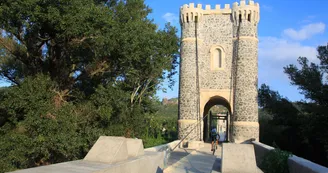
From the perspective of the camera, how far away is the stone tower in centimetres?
2256

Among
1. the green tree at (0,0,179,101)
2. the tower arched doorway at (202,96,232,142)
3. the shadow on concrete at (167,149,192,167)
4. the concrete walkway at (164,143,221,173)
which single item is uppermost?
the green tree at (0,0,179,101)

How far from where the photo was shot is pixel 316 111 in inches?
766

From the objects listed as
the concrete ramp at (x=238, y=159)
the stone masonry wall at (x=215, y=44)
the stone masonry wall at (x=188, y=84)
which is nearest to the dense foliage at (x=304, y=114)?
the stone masonry wall at (x=215, y=44)

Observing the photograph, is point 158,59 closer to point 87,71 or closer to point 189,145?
point 87,71

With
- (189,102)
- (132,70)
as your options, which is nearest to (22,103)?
(132,70)

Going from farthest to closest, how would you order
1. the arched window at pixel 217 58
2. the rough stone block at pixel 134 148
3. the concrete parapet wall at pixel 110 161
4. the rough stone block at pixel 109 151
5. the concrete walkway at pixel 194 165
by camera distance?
the arched window at pixel 217 58 < the concrete walkway at pixel 194 165 < the rough stone block at pixel 134 148 < the rough stone block at pixel 109 151 < the concrete parapet wall at pixel 110 161

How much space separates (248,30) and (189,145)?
891 centimetres

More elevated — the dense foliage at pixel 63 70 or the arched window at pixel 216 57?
the arched window at pixel 216 57

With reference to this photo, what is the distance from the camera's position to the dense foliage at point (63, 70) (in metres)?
10.3

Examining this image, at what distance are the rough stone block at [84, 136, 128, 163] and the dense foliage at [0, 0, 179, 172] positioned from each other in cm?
460

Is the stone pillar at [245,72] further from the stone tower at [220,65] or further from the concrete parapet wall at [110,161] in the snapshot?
the concrete parapet wall at [110,161]

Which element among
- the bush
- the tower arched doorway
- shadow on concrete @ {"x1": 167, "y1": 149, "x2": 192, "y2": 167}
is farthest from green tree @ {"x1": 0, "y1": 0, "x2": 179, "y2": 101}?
the tower arched doorway

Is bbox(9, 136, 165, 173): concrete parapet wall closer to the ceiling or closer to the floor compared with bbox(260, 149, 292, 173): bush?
closer to the ceiling

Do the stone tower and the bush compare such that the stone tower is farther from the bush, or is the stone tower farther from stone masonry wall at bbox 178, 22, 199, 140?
the bush
